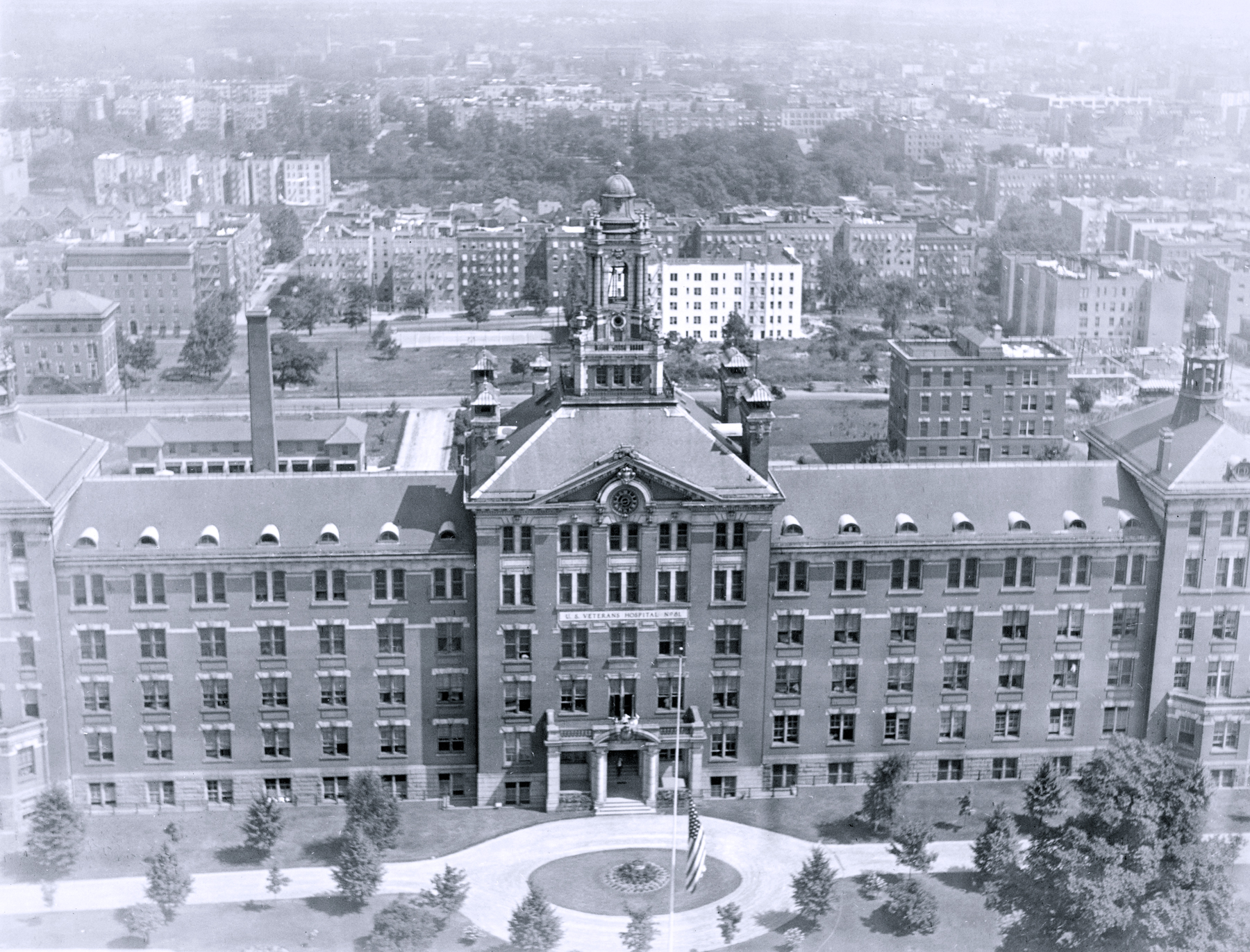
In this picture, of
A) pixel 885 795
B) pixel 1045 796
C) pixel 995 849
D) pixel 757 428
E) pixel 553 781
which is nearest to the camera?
pixel 995 849

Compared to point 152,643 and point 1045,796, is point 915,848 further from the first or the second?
point 152,643

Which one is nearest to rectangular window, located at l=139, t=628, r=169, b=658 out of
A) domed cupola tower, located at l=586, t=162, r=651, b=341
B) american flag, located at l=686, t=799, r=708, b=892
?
domed cupola tower, located at l=586, t=162, r=651, b=341

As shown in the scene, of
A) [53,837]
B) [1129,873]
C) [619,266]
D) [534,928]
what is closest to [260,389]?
[619,266]

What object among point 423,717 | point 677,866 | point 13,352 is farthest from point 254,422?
point 13,352

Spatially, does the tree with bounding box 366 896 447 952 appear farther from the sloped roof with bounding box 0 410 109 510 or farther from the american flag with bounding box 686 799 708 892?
the sloped roof with bounding box 0 410 109 510

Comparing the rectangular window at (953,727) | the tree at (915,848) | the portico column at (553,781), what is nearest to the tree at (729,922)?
the tree at (915,848)

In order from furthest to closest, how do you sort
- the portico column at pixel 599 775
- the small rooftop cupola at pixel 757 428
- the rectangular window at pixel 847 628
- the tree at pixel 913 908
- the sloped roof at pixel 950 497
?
1. the sloped roof at pixel 950 497
2. the rectangular window at pixel 847 628
3. the small rooftop cupola at pixel 757 428
4. the portico column at pixel 599 775
5. the tree at pixel 913 908

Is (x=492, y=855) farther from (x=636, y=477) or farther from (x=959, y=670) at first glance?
(x=959, y=670)

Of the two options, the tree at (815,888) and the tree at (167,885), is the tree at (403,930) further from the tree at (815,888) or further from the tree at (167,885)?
the tree at (815,888)
